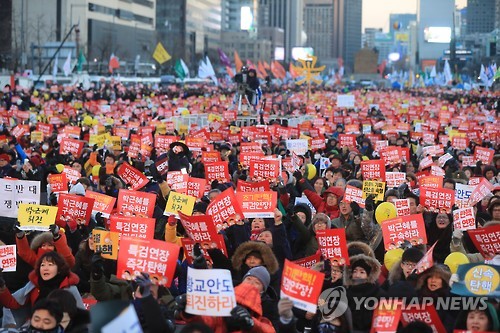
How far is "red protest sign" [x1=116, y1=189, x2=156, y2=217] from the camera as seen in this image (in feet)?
35.7

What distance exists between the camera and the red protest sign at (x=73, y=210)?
418 inches

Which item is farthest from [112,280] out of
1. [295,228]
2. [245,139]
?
[245,139]

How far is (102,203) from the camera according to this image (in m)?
11.3

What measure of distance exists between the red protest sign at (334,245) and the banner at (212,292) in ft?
6.65

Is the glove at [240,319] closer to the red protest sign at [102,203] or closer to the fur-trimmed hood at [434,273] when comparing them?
the fur-trimmed hood at [434,273]

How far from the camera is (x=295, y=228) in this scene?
1015 centimetres

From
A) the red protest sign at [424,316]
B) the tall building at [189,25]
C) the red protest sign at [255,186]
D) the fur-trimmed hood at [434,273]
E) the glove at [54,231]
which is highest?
the tall building at [189,25]

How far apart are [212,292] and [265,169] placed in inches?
314

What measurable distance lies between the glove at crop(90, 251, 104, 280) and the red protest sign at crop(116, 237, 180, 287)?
667 mm

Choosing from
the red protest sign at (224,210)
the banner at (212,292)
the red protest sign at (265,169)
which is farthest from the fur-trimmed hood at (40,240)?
the red protest sign at (265,169)

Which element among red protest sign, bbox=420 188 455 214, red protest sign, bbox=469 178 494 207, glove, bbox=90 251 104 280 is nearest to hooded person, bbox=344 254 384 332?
glove, bbox=90 251 104 280

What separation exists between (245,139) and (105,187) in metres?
9.73

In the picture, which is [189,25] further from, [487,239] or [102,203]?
[487,239]

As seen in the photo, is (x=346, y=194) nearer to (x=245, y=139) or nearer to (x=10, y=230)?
(x=10, y=230)
